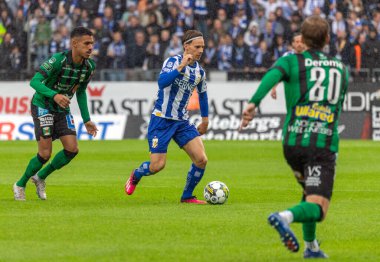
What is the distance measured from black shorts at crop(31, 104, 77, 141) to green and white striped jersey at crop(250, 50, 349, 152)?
5.62 metres

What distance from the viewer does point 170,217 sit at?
37.7 ft

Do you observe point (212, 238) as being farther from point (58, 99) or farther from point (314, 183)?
point (58, 99)

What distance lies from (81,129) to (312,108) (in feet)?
68.3

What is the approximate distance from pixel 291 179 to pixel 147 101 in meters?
Result: 12.1

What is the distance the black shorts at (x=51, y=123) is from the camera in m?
13.4

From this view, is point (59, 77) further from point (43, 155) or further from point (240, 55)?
point (240, 55)

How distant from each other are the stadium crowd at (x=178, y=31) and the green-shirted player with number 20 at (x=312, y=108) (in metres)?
20.8

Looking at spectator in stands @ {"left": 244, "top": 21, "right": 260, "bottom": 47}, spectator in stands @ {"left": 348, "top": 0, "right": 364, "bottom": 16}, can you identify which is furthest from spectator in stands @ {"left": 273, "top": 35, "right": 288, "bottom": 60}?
spectator in stands @ {"left": 348, "top": 0, "right": 364, "bottom": 16}

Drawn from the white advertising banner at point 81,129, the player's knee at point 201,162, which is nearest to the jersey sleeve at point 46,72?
the player's knee at point 201,162

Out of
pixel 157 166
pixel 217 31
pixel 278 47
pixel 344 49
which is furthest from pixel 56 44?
pixel 157 166

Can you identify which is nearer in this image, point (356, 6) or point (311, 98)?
point (311, 98)

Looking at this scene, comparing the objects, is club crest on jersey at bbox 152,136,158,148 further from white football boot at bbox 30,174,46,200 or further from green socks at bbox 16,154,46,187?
white football boot at bbox 30,174,46,200

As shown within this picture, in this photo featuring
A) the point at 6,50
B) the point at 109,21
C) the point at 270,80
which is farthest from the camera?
the point at 109,21

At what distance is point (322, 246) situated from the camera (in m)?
9.38
